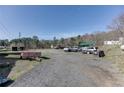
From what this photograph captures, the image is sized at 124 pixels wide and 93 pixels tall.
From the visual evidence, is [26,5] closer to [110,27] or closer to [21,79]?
[21,79]

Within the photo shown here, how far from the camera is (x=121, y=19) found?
7.21m

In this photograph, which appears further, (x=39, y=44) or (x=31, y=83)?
(x=39, y=44)
